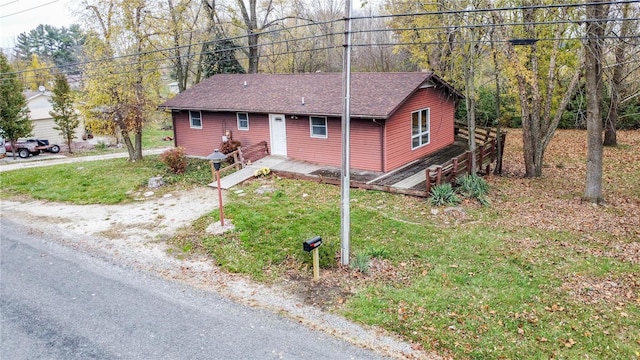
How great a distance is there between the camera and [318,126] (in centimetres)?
1808

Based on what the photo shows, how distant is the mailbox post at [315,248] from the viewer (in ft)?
29.6

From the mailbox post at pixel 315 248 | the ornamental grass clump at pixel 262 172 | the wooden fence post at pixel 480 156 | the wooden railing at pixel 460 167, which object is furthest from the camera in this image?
the ornamental grass clump at pixel 262 172

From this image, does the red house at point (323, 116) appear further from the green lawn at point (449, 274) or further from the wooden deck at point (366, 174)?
the green lawn at point (449, 274)

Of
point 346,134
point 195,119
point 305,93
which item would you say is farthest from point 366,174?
point 195,119

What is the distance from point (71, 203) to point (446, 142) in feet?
53.6

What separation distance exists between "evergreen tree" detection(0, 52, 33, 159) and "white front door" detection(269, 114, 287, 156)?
18.8 meters

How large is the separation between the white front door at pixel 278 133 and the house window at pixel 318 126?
1.50m

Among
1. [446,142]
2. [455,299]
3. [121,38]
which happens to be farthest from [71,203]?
[446,142]

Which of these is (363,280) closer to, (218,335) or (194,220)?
(218,335)

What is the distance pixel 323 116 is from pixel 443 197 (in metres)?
6.29

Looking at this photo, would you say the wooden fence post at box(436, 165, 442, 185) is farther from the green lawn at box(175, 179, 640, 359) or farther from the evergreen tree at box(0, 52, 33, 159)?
the evergreen tree at box(0, 52, 33, 159)

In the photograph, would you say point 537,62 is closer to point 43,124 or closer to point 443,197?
point 443,197

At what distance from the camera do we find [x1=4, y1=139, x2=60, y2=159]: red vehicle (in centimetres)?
2966

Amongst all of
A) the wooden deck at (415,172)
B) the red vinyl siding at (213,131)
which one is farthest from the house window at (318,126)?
the wooden deck at (415,172)
